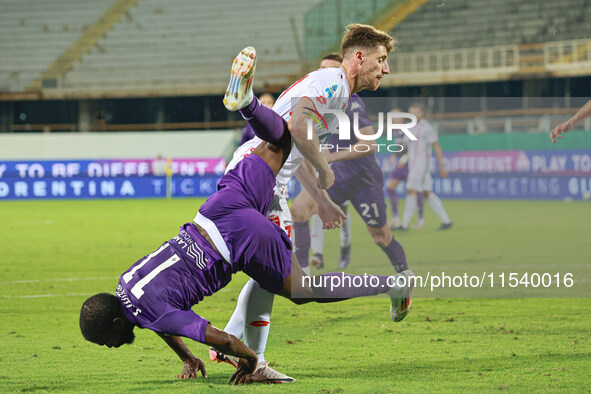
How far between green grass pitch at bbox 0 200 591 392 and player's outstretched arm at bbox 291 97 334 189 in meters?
1.10

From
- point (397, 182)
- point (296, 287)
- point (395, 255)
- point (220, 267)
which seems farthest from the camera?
point (397, 182)

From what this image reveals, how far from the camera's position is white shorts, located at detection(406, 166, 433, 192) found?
43.4 ft

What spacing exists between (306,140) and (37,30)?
3529 cm

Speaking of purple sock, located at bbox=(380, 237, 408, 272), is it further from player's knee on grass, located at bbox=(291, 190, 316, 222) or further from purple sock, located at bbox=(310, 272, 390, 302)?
purple sock, located at bbox=(310, 272, 390, 302)

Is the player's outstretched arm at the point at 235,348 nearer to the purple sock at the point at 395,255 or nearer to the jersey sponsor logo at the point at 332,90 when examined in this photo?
the jersey sponsor logo at the point at 332,90

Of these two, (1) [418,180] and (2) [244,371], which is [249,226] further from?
(1) [418,180]

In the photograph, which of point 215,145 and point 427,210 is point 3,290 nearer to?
point 427,210

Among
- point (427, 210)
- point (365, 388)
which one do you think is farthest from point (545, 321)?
point (427, 210)

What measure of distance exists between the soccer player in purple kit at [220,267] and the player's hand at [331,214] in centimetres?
67

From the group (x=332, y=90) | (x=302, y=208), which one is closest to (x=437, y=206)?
(x=302, y=208)

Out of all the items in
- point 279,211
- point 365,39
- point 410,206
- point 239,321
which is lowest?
point 410,206

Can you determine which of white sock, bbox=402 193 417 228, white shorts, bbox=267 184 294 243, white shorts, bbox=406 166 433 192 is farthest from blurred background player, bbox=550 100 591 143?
white sock, bbox=402 193 417 228

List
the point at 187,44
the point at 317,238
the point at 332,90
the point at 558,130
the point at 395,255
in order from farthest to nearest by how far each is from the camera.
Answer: the point at 187,44
the point at 317,238
the point at 395,255
the point at 558,130
the point at 332,90

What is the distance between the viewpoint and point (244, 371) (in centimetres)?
420
